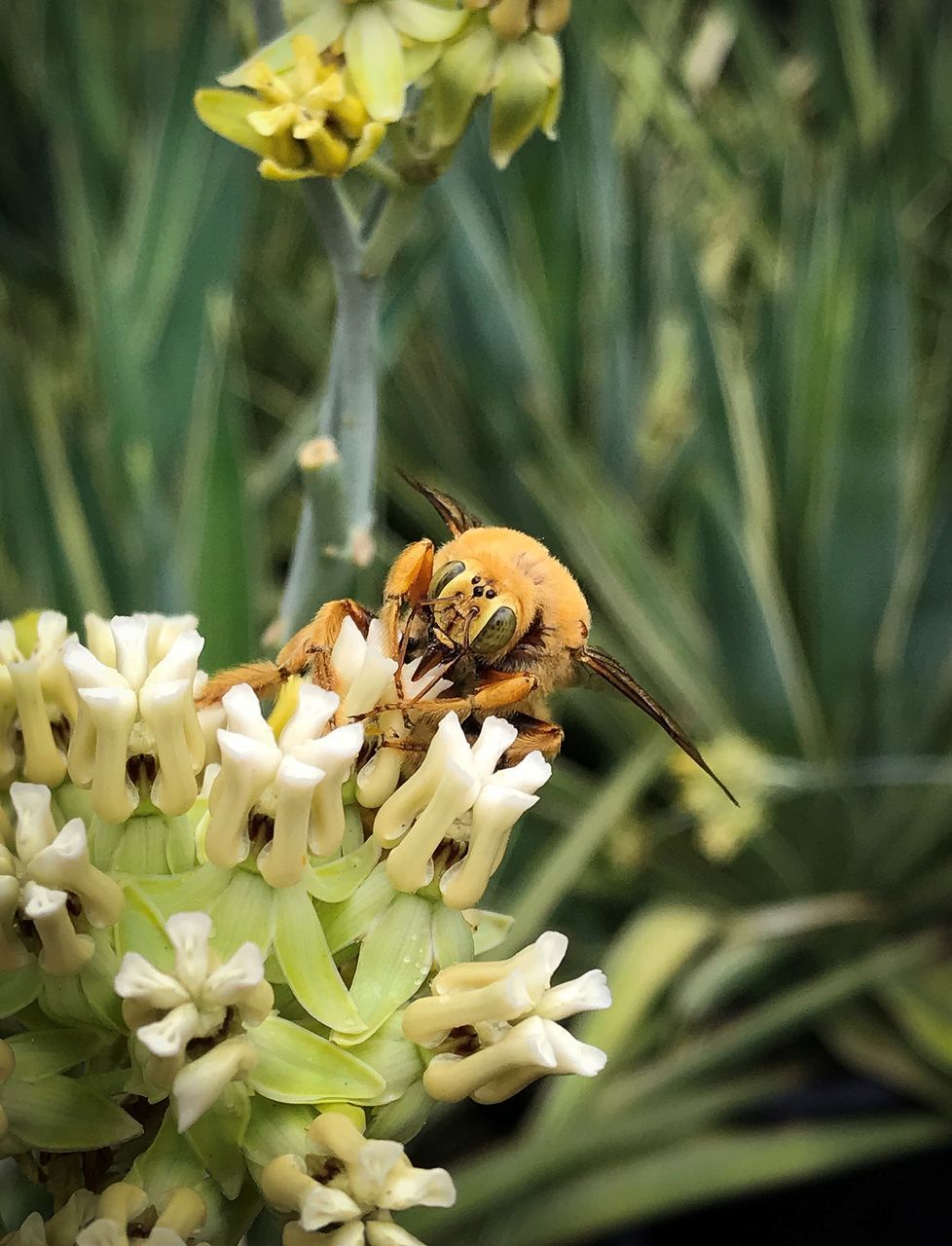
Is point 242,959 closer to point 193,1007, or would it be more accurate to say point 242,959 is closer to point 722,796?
point 193,1007

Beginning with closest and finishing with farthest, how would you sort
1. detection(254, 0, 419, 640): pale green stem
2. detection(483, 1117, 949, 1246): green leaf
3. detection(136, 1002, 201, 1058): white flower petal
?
detection(136, 1002, 201, 1058): white flower petal
detection(254, 0, 419, 640): pale green stem
detection(483, 1117, 949, 1246): green leaf

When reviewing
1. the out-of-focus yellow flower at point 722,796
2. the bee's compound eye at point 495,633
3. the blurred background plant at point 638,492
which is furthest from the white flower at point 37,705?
the out-of-focus yellow flower at point 722,796

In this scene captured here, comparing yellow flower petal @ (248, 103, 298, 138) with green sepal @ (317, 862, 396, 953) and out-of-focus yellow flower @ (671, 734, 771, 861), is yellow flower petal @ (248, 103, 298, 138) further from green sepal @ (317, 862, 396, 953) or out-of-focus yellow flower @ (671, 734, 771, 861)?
out-of-focus yellow flower @ (671, 734, 771, 861)

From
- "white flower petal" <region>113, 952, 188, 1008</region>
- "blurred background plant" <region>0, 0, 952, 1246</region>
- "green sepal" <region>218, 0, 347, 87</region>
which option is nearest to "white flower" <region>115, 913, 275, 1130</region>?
"white flower petal" <region>113, 952, 188, 1008</region>

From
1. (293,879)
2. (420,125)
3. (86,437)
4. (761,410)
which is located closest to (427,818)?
(293,879)

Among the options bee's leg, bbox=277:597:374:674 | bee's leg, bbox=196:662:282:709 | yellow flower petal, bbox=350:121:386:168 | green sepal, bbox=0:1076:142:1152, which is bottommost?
green sepal, bbox=0:1076:142:1152

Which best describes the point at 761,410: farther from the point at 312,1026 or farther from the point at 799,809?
the point at 312,1026
